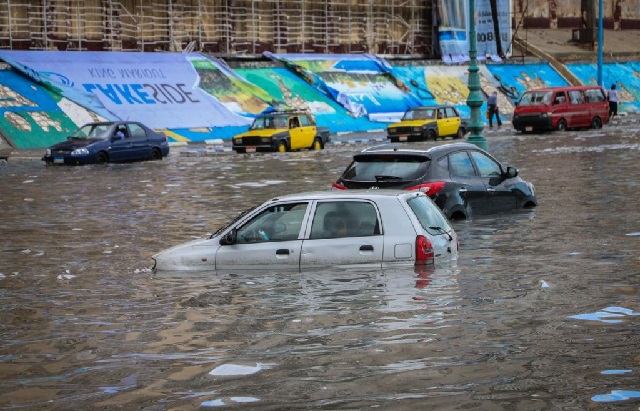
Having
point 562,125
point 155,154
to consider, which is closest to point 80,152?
point 155,154

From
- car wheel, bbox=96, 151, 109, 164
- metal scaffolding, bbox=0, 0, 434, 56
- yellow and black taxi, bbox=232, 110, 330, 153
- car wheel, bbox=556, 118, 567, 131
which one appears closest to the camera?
car wheel, bbox=96, 151, 109, 164

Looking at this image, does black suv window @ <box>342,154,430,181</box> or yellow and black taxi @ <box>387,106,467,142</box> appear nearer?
black suv window @ <box>342,154,430,181</box>

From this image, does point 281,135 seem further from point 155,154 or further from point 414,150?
point 414,150

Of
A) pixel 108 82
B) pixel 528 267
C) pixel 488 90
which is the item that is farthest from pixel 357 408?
pixel 488 90

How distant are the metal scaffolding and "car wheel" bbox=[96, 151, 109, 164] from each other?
12932mm

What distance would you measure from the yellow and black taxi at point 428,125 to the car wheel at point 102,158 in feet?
42.2

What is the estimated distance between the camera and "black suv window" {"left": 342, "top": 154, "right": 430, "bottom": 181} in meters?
18.0

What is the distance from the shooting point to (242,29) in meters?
58.4

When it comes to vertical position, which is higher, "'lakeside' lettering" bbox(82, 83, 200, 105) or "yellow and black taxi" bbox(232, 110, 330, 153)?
"'lakeside' lettering" bbox(82, 83, 200, 105)

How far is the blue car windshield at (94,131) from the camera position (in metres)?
37.3

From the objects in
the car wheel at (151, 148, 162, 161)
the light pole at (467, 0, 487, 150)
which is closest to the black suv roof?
the light pole at (467, 0, 487, 150)

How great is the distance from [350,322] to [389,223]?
237 cm

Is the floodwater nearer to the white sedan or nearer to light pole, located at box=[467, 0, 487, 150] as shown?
the white sedan

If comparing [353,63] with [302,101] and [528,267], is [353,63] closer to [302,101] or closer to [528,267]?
[302,101]
